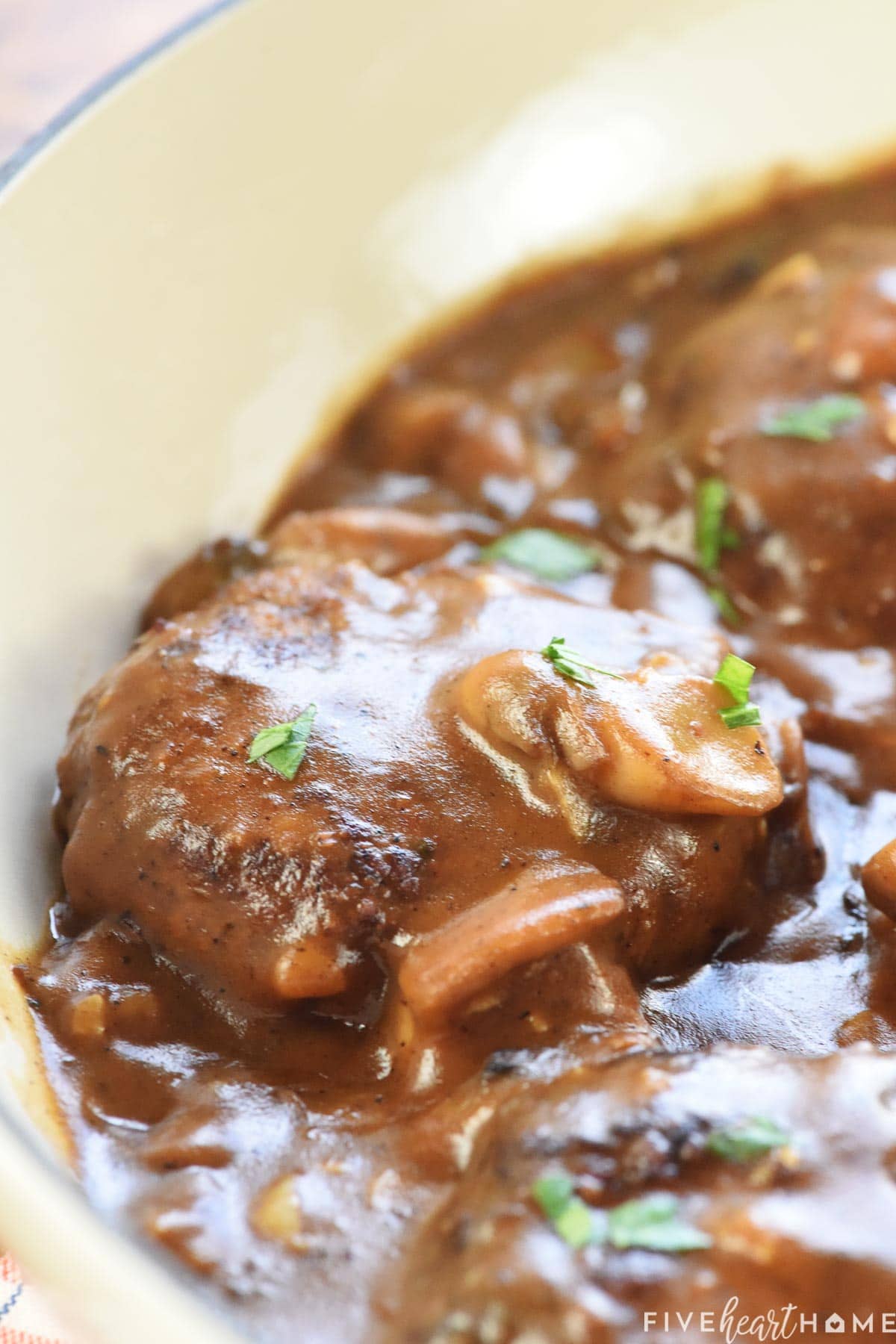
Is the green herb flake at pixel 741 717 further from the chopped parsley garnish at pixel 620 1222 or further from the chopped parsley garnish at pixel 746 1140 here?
the chopped parsley garnish at pixel 620 1222

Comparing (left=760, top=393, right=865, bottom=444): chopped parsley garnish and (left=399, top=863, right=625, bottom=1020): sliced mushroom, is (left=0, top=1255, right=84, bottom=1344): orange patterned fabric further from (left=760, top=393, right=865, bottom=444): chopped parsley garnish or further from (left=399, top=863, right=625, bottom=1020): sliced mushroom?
(left=760, top=393, right=865, bottom=444): chopped parsley garnish

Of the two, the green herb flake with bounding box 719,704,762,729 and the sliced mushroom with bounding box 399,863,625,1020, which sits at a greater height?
the sliced mushroom with bounding box 399,863,625,1020

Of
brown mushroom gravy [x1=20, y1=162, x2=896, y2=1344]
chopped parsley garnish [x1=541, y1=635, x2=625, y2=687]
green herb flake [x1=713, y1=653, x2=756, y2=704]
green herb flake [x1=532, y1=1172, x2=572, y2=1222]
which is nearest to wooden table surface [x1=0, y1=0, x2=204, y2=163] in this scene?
brown mushroom gravy [x1=20, y1=162, x2=896, y2=1344]

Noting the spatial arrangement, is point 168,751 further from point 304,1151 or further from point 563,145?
point 563,145

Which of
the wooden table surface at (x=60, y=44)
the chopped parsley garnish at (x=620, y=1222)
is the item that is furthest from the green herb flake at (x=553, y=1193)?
the wooden table surface at (x=60, y=44)

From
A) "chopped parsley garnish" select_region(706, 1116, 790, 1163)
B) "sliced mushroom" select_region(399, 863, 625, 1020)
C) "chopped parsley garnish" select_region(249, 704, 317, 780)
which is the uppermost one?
"chopped parsley garnish" select_region(249, 704, 317, 780)

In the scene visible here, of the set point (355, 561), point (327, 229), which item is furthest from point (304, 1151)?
point (327, 229)

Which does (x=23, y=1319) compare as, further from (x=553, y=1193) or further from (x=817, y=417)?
(x=817, y=417)
